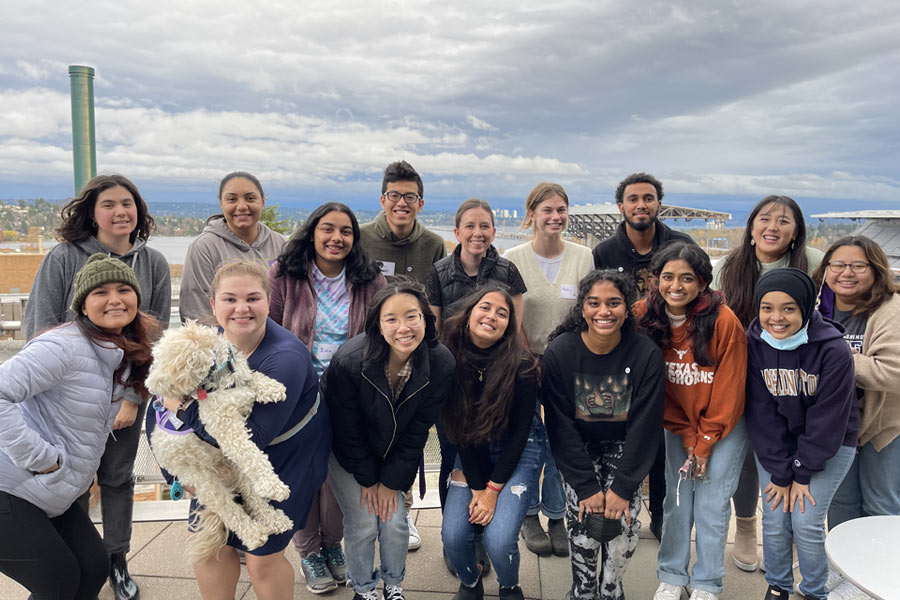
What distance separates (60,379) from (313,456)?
1.13 metres

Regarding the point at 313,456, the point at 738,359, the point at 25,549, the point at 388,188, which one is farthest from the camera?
the point at 388,188

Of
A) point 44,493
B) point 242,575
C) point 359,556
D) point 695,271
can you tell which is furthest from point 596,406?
point 44,493

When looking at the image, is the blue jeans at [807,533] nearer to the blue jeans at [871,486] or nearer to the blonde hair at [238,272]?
the blue jeans at [871,486]

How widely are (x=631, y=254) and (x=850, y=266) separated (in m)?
1.21

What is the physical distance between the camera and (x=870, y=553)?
2.38 m

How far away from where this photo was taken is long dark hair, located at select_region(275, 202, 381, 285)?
10.3 feet

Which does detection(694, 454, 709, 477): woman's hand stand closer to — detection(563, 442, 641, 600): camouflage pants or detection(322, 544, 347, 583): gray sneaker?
detection(563, 442, 641, 600): camouflage pants

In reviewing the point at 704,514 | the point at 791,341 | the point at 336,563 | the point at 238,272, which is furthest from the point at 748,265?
the point at 336,563

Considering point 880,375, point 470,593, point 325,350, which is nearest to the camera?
point 880,375

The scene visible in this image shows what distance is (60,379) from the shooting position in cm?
240

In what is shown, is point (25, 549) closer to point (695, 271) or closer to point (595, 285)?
point (595, 285)

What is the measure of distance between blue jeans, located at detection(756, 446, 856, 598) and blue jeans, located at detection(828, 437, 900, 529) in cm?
32

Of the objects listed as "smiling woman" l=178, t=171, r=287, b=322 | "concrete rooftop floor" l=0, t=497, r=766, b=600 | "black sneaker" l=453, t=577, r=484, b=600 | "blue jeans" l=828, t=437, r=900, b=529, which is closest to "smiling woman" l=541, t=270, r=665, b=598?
"concrete rooftop floor" l=0, t=497, r=766, b=600

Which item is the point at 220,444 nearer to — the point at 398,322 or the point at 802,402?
the point at 398,322
